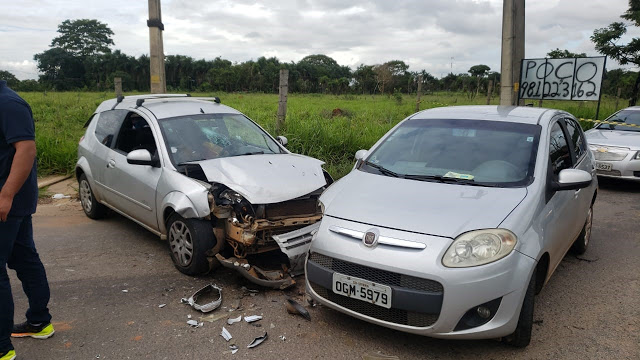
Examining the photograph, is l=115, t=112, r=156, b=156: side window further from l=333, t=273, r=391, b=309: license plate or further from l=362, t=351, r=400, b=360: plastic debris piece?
l=362, t=351, r=400, b=360: plastic debris piece

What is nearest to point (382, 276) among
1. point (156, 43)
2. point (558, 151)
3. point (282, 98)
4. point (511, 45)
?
point (558, 151)

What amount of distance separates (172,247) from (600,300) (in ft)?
12.5

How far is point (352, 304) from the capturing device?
3.09 meters

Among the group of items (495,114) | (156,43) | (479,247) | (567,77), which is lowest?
(479,247)

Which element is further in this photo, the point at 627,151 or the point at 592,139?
the point at 592,139

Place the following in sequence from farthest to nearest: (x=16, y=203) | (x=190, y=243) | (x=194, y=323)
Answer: (x=190, y=243), (x=194, y=323), (x=16, y=203)

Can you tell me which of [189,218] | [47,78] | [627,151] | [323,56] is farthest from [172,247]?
[323,56]

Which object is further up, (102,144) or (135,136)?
(135,136)

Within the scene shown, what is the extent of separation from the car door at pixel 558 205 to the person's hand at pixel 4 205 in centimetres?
341

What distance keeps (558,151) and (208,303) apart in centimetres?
322

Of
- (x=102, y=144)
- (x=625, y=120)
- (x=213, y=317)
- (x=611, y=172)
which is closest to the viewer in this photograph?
(x=213, y=317)

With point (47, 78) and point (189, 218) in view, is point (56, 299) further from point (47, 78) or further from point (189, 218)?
point (47, 78)

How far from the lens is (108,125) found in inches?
223

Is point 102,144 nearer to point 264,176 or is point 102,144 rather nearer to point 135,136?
point 135,136
